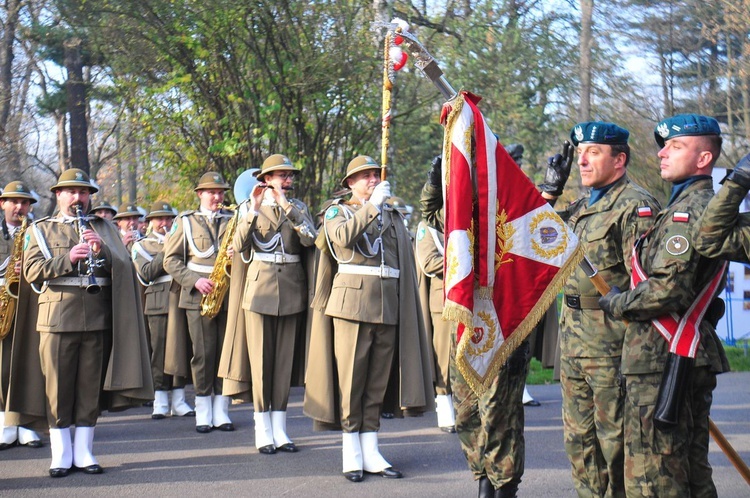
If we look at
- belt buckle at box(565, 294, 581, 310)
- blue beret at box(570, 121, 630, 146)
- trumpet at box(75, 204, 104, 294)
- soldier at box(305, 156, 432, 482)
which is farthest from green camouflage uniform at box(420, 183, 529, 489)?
trumpet at box(75, 204, 104, 294)

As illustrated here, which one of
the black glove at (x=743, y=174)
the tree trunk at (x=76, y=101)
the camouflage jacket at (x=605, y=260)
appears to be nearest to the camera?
the black glove at (x=743, y=174)

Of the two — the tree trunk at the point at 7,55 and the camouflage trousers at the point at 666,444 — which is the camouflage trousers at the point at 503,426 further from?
the tree trunk at the point at 7,55

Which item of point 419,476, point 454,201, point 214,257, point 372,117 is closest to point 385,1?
point 372,117

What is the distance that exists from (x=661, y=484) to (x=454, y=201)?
1695mm

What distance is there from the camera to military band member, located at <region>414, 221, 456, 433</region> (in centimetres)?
922

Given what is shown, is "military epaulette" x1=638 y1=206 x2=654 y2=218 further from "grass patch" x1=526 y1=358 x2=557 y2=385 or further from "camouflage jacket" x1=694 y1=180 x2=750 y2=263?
"grass patch" x1=526 y1=358 x2=557 y2=385

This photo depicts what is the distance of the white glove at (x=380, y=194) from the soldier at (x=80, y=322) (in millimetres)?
2095

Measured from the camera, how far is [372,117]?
44.2 feet

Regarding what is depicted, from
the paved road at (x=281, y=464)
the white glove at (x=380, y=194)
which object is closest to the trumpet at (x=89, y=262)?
the paved road at (x=281, y=464)

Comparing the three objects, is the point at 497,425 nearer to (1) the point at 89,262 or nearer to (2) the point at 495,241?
(2) the point at 495,241

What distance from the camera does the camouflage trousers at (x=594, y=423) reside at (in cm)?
488

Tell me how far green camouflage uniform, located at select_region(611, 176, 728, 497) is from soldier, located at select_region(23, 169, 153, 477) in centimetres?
423

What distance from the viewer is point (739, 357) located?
14188 mm

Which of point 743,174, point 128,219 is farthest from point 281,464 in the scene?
point 128,219
